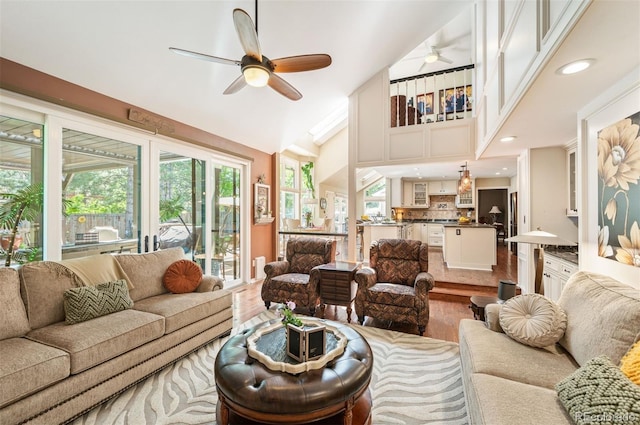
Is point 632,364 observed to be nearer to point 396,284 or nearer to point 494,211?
point 396,284

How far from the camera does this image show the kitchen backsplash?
9.09m

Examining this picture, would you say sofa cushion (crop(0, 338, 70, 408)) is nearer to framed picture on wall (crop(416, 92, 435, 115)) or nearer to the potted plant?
framed picture on wall (crop(416, 92, 435, 115))

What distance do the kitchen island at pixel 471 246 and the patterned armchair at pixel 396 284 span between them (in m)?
2.85

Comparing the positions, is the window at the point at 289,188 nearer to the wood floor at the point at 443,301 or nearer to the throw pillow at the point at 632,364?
the wood floor at the point at 443,301

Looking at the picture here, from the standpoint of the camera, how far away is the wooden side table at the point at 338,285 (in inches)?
135

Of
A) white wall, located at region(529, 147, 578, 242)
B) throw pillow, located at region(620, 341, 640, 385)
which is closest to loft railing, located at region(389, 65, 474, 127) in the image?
white wall, located at region(529, 147, 578, 242)

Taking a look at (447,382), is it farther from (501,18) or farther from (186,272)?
(501,18)

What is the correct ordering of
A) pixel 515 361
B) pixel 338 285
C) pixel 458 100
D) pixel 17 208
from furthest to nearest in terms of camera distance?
pixel 458 100, pixel 338 285, pixel 17 208, pixel 515 361

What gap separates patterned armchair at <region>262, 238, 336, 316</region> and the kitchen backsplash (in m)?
5.43

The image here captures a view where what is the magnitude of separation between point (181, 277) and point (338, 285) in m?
1.77

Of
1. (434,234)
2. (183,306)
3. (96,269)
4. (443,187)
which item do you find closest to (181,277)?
(183,306)

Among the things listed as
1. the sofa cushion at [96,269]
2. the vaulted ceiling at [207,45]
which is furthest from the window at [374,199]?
the sofa cushion at [96,269]

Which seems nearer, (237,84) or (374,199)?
(237,84)

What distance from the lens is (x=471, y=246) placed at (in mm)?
5766
